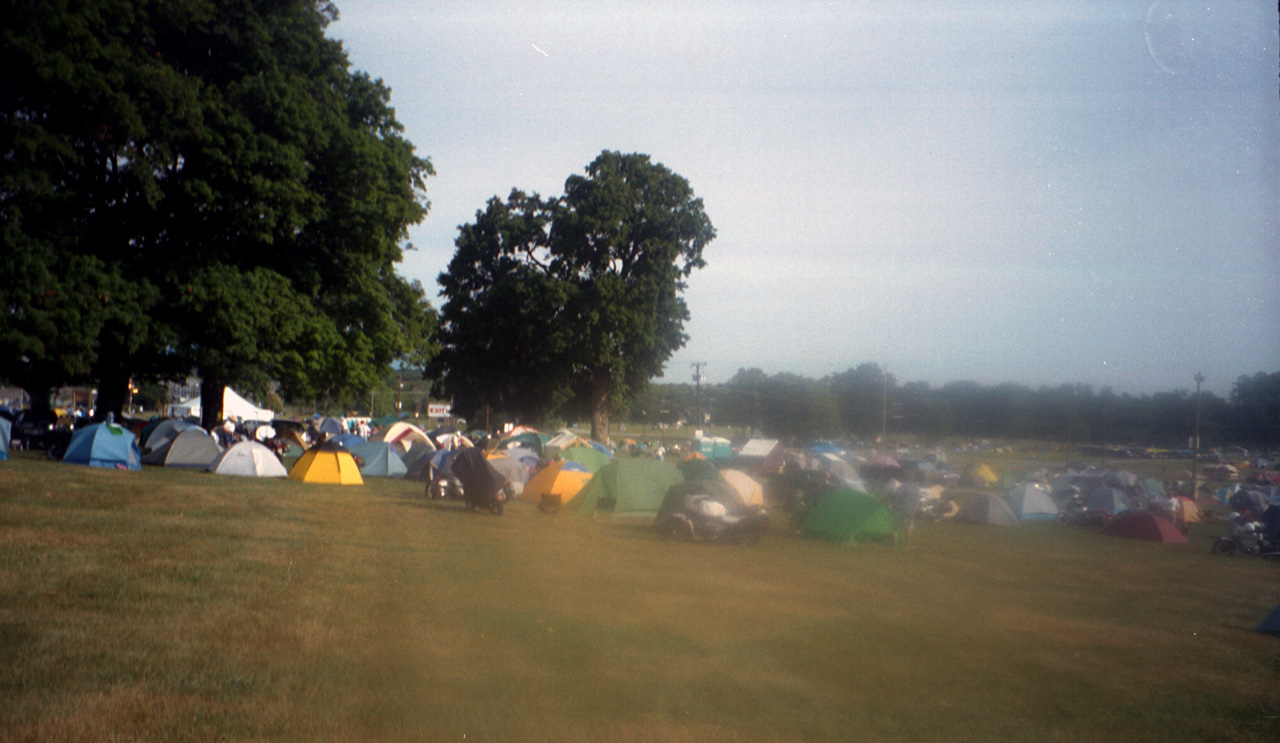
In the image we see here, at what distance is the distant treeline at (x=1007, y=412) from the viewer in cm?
3203

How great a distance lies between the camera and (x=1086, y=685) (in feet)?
24.9

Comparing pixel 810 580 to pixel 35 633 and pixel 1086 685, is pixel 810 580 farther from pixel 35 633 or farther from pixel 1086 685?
pixel 35 633

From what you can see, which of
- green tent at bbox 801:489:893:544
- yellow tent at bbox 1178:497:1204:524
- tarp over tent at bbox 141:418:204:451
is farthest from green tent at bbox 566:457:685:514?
yellow tent at bbox 1178:497:1204:524

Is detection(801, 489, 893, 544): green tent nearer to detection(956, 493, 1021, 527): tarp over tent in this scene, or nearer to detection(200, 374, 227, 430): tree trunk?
detection(956, 493, 1021, 527): tarp over tent

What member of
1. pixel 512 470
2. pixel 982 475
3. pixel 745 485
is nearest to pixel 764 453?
pixel 982 475

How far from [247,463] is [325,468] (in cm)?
218

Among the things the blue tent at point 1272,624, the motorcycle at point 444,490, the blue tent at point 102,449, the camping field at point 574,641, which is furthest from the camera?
the blue tent at point 102,449

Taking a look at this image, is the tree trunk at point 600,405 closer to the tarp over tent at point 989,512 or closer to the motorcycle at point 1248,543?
the tarp over tent at point 989,512

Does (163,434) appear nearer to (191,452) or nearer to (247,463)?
(191,452)

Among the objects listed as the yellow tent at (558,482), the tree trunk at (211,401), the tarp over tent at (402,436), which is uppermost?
the tree trunk at (211,401)

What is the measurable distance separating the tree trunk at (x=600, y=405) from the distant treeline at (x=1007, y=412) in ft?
25.0

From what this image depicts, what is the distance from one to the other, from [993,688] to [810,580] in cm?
520

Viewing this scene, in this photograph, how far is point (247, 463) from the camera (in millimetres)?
24094

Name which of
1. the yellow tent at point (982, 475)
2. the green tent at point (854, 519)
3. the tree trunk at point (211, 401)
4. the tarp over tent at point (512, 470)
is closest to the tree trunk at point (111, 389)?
the tree trunk at point (211, 401)
